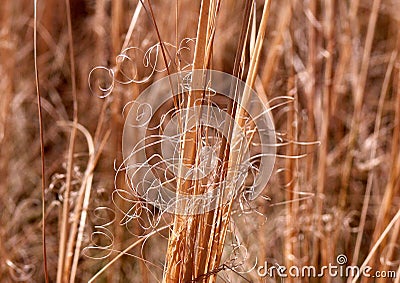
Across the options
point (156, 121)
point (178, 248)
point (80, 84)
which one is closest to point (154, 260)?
point (156, 121)

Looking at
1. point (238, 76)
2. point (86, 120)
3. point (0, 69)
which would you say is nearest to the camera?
point (238, 76)

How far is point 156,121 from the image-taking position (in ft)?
3.46

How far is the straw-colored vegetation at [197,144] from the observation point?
2.27 ft

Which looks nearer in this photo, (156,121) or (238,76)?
(238,76)

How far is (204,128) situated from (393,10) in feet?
3.17

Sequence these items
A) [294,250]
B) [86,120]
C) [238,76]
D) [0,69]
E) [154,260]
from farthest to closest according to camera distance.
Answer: [86,120]
[0,69]
[154,260]
[294,250]
[238,76]

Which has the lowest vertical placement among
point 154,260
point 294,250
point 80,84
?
point 154,260

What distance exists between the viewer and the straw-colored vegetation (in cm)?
69

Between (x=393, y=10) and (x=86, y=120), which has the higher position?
(x=393, y=10)

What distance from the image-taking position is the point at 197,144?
43 centimetres

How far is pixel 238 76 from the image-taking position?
0.42m

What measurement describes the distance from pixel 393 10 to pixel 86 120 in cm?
67

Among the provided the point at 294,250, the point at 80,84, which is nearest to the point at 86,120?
the point at 80,84

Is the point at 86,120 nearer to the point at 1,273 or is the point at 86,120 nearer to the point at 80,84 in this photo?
the point at 80,84
